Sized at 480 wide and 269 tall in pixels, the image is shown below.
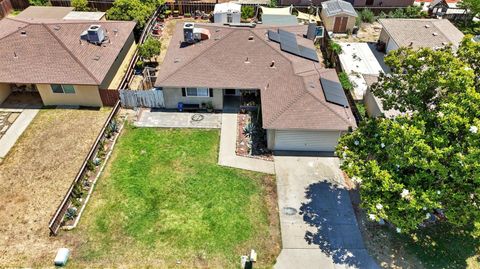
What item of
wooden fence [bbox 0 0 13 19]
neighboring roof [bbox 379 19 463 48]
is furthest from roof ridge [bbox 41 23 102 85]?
neighboring roof [bbox 379 19 463 48]

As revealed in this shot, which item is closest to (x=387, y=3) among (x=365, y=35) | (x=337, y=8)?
(x=365, y=35)

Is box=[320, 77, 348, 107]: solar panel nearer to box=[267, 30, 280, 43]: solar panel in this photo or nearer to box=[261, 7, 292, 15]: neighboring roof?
box=[267, 30, 280, 43]: solar panel

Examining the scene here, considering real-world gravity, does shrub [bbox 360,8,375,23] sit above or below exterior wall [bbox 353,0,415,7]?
below

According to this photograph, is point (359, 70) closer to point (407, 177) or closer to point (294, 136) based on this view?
point (294, 136)

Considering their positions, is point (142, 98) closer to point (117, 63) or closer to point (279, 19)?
point (117, 63)

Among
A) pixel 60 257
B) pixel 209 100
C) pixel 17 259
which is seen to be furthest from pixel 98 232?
pixel 209 100
